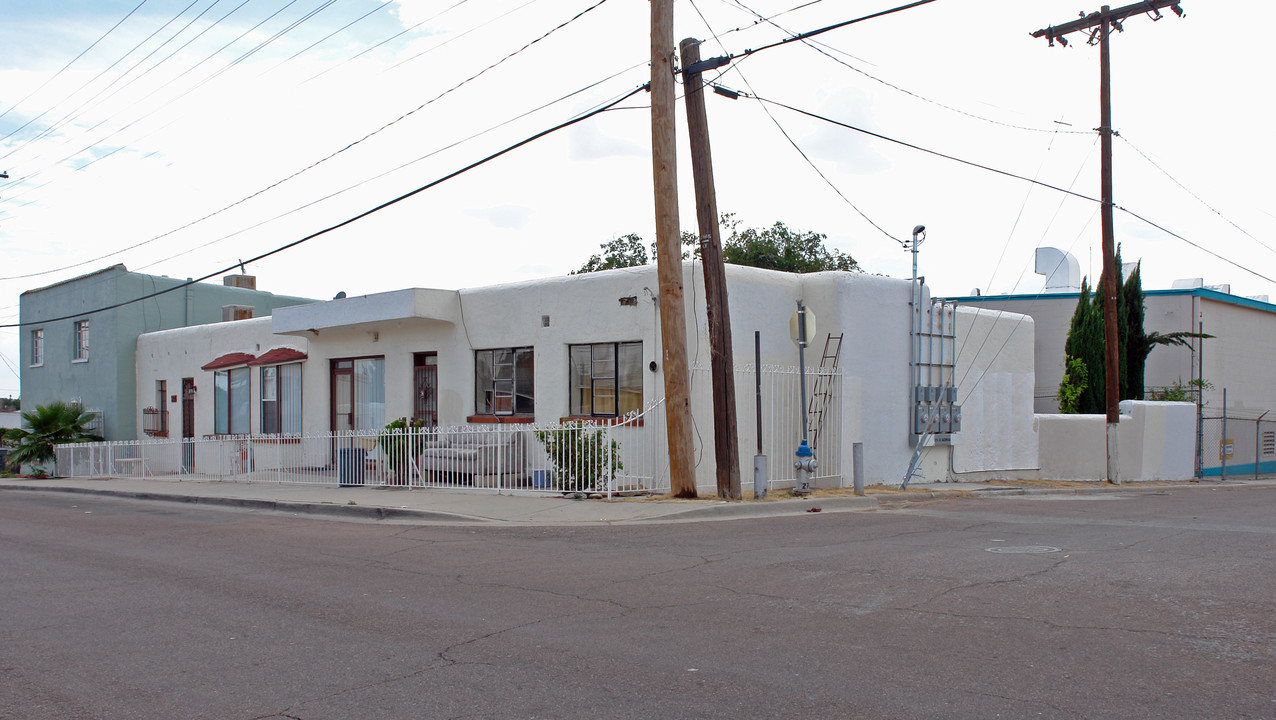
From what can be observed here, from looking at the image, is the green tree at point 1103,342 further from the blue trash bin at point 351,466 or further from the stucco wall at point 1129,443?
the blue trash bin at point 351,466

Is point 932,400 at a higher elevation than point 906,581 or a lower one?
higher

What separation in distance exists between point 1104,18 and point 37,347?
116 feet

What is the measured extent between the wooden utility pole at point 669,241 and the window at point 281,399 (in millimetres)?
12899

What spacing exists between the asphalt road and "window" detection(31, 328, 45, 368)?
26984mm

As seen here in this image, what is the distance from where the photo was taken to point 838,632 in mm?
6508

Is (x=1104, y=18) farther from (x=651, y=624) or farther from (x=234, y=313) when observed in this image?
(x=234, y=313)

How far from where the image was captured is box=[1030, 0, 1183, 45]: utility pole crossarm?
20.5 metres

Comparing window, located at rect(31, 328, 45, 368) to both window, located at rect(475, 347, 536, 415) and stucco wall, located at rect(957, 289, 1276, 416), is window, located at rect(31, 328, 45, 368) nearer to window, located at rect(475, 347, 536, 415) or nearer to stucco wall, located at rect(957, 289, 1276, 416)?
window, located at rect(475, 347, 536, 415)

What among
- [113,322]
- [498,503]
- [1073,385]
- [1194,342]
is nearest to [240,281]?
[113,322]

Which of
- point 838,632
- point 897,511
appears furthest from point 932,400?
point 838,632

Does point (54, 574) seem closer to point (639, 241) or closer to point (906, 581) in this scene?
point (906, 581)

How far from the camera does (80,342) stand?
107 feet

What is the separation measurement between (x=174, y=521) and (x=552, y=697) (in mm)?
11321

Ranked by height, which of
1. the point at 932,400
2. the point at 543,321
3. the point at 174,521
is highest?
the point at 543,321
